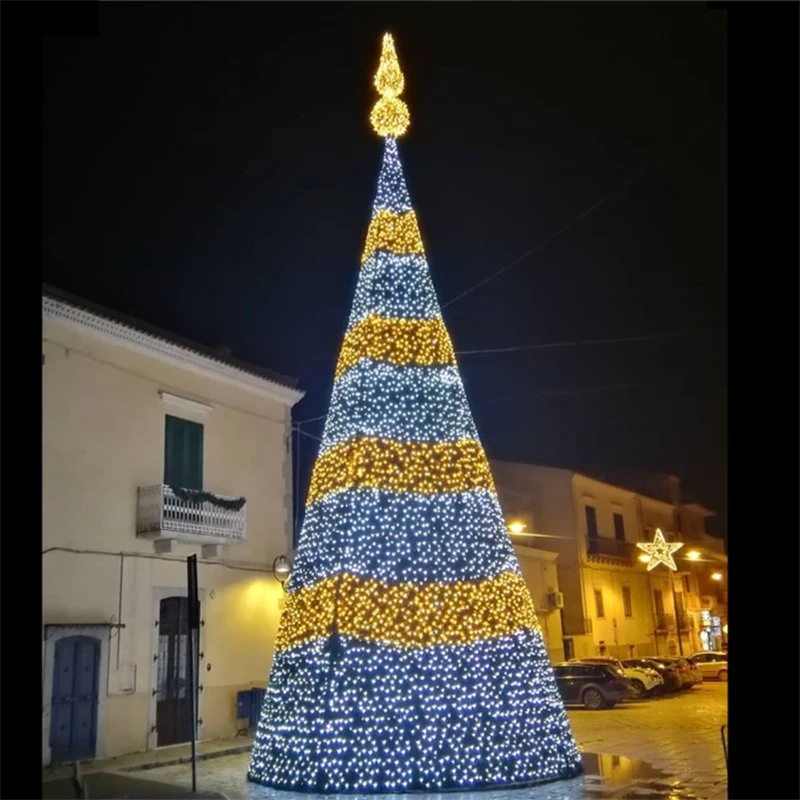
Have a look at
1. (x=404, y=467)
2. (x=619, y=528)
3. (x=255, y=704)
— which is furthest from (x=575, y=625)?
(x=404, y=467)

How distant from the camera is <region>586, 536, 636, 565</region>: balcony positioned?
3278 cm

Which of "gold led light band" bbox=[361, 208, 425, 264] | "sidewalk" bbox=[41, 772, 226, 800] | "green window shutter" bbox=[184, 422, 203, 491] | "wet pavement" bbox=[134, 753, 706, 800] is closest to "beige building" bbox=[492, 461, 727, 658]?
"green window shutter" bbox=[184, 422, 203, 491]

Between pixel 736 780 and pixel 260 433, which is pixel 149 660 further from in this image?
pixel 736 780

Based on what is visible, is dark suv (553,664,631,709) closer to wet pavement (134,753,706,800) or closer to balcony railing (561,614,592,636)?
balcony railing (561,614,592,636)

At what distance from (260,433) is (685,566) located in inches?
1201

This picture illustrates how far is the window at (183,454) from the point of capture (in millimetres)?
15297

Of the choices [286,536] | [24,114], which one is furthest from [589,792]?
[286,536]

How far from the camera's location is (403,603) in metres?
8.98

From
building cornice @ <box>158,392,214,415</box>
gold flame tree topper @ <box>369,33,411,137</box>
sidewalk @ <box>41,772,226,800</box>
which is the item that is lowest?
sidewalk @ <box>41,772,226,800</box>

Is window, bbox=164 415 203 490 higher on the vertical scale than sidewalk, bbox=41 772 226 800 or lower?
higher

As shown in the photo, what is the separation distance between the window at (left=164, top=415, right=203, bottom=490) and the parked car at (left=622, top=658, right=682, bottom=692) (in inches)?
558

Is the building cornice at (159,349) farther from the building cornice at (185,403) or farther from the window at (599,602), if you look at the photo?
the window at (599,602)

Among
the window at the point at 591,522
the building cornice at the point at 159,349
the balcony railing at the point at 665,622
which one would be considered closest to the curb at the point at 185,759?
the building cornice at the point at 159,349

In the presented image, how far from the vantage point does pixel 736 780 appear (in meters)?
2.75
